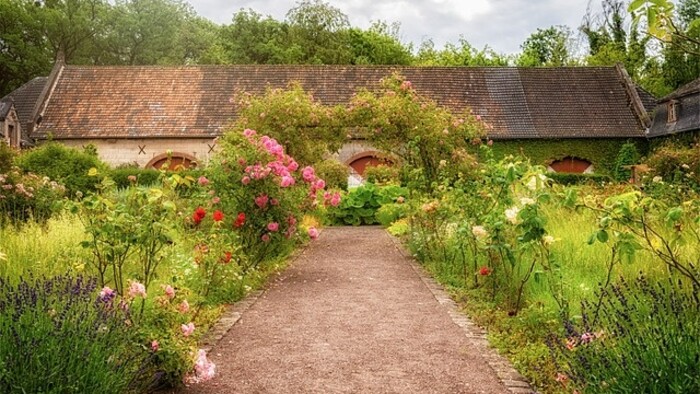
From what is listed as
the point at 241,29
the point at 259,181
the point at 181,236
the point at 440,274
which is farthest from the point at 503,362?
the point at 241,29

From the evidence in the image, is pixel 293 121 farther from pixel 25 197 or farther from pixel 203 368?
pixel 203 368

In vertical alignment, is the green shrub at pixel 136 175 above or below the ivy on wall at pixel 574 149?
below

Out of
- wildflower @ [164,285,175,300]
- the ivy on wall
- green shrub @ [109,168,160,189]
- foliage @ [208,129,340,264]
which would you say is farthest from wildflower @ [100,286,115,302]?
the ivy on wall

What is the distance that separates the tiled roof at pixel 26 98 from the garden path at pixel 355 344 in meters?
25.4

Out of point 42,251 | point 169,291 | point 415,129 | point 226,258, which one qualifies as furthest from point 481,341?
point 415,129

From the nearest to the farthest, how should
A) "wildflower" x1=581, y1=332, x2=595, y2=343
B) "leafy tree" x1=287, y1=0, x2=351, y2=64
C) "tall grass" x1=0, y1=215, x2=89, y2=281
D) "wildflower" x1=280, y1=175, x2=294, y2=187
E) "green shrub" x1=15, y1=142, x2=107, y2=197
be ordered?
"wildflower" x1=581, y1=332, x2=595, y2=343, "tall grass" x1=0, y1=215, x2=89, y2=281, "wildflower" x1=280, y1=175, x2=294, y2=187, "green shrub" x1=15, y1=142, x2=107, y2=197, "leafy tree" x1=287, y1=0, x2=351, y2=64

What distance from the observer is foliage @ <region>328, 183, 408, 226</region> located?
19.6 metres

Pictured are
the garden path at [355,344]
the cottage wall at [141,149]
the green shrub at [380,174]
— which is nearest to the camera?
the garden path at [355,344]

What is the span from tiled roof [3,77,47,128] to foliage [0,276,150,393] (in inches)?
1129

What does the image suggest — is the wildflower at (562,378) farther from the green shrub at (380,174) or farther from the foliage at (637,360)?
the green shrub at (380,174)

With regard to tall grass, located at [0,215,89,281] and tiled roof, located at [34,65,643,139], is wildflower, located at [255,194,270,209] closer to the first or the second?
tall grass, located at [0,215,89,281]

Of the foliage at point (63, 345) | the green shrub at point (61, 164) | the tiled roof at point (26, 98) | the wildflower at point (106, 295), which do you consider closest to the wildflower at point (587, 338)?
the foliage at point (63, 345)

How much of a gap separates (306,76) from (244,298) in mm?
23053

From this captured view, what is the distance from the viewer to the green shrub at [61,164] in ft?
58.6
